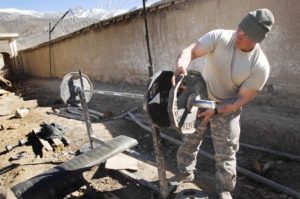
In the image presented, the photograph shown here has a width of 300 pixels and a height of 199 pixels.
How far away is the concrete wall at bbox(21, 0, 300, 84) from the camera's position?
20.5 ft

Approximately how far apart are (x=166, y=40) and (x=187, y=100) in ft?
21.8

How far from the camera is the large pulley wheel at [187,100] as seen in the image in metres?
2.99

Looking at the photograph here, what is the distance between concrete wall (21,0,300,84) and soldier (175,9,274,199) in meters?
3.36

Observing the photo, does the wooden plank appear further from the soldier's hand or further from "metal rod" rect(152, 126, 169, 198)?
the soldier's hand

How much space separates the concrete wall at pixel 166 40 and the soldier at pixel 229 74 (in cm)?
336

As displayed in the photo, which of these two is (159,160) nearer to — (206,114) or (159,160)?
(159,160)

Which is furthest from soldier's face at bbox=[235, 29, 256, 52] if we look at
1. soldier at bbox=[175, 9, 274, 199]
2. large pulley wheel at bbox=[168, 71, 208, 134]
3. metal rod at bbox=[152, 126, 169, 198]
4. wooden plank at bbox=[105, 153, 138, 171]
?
wooden plank at bbox=[105, 153, 138, 171]

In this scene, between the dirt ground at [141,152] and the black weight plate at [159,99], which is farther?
the dirt ground at [141,152]

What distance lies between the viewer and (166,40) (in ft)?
31.3

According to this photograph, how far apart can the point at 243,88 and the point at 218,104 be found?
0.31m

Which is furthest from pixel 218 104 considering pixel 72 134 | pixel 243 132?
pixel 72 134

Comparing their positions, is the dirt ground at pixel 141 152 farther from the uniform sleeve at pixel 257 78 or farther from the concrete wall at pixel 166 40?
the uniform sleeve at pixel 257 78

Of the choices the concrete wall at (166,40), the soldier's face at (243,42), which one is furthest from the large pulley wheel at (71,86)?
the concrete wall at (166,40)

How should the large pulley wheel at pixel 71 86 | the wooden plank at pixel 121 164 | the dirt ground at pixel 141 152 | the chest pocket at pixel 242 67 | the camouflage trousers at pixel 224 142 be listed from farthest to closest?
the large pulley wheel at pixel 71 86
the wooden plank at pixel 121 164
the dirt ground at pixel 141 152
the camouflage trousers at pixel 224 142
the chest pocket at pixel 242 67
